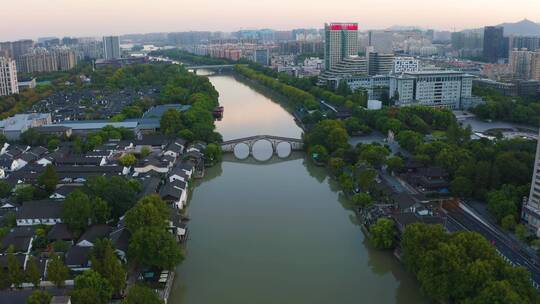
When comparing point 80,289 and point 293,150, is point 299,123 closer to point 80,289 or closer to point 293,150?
point 293,150

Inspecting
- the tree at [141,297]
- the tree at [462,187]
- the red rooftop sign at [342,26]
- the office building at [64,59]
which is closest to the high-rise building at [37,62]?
the office building at [64,59]

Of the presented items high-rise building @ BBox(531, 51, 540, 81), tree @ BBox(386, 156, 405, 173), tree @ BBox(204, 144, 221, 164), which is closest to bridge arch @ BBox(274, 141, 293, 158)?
tree @ BBox(204, 144, 221, 164)

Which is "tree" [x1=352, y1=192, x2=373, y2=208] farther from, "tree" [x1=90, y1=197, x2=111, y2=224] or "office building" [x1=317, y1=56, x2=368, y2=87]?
"office building" [x1=317, y1=56, x2=368, y2=87]

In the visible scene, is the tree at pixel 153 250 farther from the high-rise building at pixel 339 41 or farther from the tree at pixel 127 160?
the high-rise building at pixel 339 41

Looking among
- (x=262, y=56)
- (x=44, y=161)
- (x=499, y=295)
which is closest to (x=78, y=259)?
(x=499, y=295)

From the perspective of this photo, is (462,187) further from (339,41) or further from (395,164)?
(339,41)

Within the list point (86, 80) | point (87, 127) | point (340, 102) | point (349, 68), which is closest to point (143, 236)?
point (87, 127)
